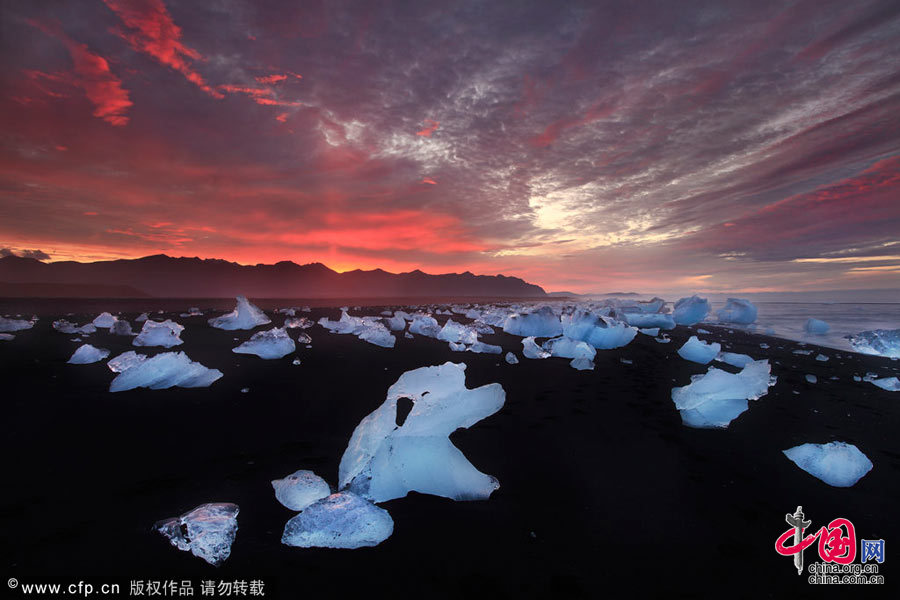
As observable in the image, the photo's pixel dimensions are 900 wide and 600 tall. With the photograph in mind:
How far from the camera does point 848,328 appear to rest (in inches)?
482

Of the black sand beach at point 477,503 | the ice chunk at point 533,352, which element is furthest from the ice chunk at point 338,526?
the ice chunk at point 533,352

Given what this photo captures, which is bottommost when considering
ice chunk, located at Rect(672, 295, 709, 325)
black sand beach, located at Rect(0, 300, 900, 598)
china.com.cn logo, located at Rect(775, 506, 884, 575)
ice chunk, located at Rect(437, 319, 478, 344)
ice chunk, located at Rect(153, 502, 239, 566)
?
china.com.cn logo, located at Rect(775, 506, 884, 575)

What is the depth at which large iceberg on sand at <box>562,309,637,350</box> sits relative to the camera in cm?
695

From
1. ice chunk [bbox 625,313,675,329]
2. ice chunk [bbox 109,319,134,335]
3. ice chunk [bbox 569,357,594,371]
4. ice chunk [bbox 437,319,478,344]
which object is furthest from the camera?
ice chunk [bbox 625,313,675,329]

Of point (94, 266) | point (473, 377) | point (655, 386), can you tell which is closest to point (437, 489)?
point (473, 377)

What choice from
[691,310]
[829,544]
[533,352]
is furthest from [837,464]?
[691,310]

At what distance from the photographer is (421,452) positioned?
206cm

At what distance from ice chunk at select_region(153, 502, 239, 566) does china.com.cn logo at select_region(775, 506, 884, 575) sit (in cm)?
249

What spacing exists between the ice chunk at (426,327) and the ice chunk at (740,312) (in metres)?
13.3

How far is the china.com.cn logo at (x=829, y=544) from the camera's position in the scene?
161 cm

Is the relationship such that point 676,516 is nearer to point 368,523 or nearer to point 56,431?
point 368,523

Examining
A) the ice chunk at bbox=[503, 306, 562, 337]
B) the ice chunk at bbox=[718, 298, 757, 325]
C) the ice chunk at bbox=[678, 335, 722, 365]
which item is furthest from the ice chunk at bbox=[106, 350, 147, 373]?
the ice chunk at bbox=[718, 298, 757, 325]

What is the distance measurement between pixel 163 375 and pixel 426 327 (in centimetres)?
552

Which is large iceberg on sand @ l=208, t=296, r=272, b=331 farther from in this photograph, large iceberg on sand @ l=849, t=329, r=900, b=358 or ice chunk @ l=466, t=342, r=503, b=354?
large iceberg on sand @ l=849, t=329, r=900, b=358
